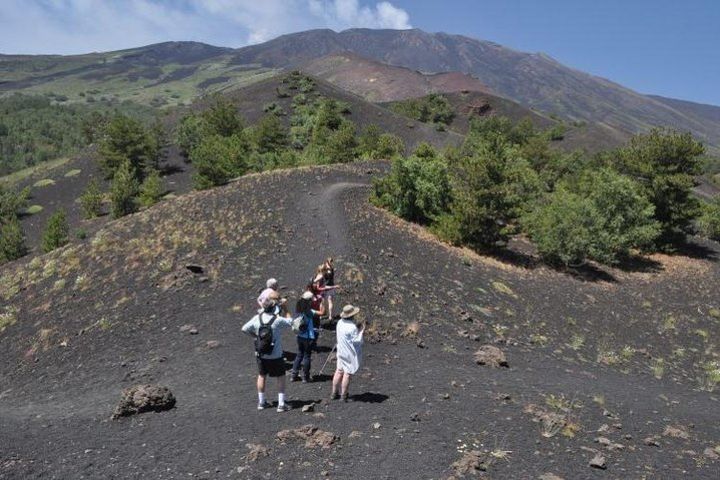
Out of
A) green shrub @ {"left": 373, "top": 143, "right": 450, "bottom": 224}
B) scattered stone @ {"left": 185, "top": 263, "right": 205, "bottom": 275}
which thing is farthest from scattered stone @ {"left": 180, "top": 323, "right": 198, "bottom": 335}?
green shrub @ {"left": 373, "top": 143, "right": 450, "bottom": 224}

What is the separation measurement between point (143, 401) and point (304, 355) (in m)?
2.89

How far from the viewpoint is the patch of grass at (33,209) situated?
42688 millimetres

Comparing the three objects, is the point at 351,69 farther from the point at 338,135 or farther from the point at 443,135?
the point at 338,135

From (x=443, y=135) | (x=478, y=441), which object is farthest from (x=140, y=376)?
(x=443, y=135)

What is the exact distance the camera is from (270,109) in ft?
225

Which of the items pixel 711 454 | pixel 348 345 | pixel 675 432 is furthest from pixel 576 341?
pixel 348 345

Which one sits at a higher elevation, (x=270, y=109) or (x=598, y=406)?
(x=270, y=109)

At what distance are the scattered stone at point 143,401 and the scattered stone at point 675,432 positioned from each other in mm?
8793

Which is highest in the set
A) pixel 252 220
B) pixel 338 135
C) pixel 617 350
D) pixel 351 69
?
pixel 351 69

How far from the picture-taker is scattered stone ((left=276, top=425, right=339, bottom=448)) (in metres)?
7.38

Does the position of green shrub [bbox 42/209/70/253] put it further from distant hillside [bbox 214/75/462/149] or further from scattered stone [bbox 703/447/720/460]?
distant hillside [bbox 214/75/462/149]

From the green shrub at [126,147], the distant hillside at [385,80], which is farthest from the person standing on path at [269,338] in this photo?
the distant hillside at [385,80]

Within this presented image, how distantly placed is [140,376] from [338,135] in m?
30.3

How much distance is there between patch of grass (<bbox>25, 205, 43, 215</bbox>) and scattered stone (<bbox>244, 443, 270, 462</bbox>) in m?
43.9
